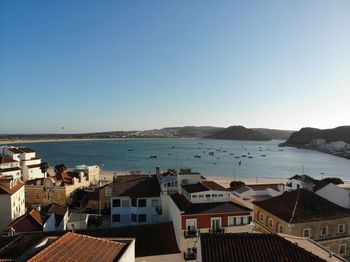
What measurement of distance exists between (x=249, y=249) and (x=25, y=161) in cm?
6379

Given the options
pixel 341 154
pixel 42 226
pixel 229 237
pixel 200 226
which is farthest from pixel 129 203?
pixel 341 154

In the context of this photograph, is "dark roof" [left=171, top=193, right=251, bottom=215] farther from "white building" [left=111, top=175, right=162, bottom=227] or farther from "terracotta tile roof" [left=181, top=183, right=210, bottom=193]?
"white building" [left=111, top=175, right=162, bottom=227]

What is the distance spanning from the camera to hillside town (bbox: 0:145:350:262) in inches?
544

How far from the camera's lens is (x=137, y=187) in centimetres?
3794

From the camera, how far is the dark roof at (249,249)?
13.4 metres

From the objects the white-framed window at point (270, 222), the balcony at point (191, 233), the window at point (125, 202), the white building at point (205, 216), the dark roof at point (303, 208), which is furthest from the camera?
the window at point (125, 202)

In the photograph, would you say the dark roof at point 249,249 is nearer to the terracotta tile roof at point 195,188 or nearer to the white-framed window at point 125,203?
the terracotta tile roof at point 195,188

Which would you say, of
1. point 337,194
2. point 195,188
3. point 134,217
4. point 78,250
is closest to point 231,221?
point 195,188

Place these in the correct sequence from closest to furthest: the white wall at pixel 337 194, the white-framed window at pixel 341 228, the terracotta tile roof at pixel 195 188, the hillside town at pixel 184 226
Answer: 1. the hillside town at pixel 184 226
2. the white-framed window at pixel 341 228
3. the terracotta tile roof at pixel 195 188
4. the white wall at pixel 337 194

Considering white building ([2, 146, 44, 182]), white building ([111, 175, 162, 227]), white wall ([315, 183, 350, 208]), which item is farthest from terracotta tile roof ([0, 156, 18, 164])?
white wall ([315, 183, 350, 208])

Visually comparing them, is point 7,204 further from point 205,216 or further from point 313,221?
point 313,221

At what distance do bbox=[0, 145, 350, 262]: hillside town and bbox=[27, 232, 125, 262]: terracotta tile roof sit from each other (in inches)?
1.4

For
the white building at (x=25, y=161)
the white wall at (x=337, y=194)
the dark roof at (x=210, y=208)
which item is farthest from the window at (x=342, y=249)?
the white building at (x=25, y=161)

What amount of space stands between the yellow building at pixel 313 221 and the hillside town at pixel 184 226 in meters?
0.08
